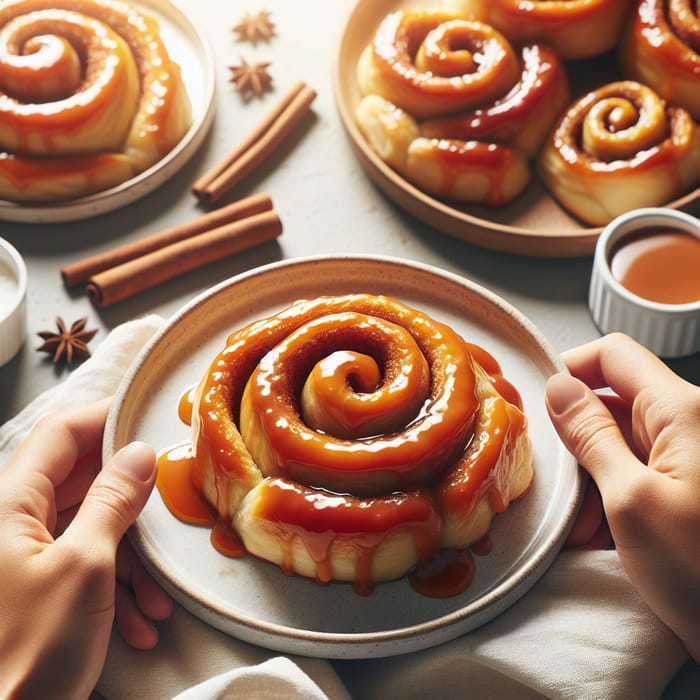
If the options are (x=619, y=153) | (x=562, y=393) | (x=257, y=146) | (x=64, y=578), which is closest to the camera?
(x=64, y=578)

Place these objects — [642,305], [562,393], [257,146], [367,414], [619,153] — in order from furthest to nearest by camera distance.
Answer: [257,146] < [619,153] < [642,305] < [562,393] < [367,414]

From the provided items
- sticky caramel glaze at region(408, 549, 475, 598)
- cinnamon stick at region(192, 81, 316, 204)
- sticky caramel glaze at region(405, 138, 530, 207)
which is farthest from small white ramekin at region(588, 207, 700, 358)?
cinnamon stick at region(192, 81, 316, 204)

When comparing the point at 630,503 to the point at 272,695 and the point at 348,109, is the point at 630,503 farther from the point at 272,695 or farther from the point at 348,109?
the point at 348,109

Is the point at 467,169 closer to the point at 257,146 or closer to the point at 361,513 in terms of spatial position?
the point at 257,146

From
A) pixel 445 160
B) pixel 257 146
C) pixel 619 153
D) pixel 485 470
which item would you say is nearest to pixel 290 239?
pixel 257 146

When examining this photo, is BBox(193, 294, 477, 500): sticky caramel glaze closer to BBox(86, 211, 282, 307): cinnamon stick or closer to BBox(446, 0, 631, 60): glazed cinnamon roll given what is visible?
BBox(86, 211, 282, 307): cinnamon stick

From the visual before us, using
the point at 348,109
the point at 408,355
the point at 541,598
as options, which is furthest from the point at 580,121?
the point at 541,598

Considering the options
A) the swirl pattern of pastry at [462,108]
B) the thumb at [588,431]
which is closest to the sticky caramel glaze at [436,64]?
the swirl pattern of pastry at [462,108]
